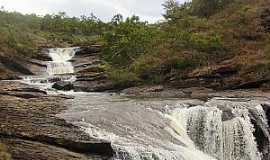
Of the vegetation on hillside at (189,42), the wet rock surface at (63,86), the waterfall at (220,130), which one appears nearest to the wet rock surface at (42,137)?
the waterfall at (220,130)

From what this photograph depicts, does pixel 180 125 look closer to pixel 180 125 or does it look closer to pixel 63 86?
pixel 180 125

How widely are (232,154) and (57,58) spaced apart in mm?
28913

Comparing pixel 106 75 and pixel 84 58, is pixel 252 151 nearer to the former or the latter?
pixel 106 75

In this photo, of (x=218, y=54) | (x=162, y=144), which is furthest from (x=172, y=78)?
(x=162, y=144)

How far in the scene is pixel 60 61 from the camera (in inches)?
1742

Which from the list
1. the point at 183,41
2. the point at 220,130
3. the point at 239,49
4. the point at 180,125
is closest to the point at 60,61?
the point at 183,41

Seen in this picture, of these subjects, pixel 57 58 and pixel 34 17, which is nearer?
pixel 57 58

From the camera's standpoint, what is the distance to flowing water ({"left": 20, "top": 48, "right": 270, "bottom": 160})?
53.2 ft

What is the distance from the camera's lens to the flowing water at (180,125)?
53.2 ft

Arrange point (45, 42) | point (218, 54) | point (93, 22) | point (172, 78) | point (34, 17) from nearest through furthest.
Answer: point (172, 78) → point (218, 54) → point (45, 42) → point (93, 22) → point (34, 17)

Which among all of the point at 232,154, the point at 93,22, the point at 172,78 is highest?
the point at 93,22

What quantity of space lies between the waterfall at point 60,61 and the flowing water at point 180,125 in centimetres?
1885

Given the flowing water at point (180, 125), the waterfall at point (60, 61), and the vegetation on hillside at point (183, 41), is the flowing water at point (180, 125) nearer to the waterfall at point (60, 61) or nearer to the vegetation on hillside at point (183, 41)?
the vegetation on hillside at point (183, 41)

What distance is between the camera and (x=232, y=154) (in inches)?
744
